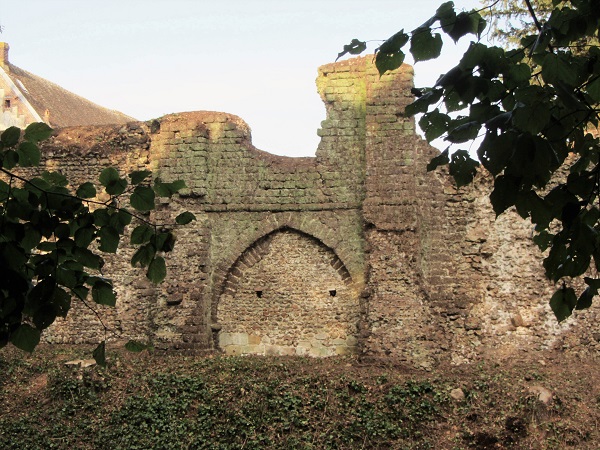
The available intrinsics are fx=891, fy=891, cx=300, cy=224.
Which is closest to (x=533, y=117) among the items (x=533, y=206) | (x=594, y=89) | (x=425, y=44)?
(x=533, y=206)

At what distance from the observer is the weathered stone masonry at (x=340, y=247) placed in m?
14.4

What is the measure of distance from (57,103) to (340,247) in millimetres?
17415

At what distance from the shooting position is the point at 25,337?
5.69m

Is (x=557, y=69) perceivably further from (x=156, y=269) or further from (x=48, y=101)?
(x=48, y=101)

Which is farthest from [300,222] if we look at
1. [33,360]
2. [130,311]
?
[33,360]

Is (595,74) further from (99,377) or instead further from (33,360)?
(33,360)

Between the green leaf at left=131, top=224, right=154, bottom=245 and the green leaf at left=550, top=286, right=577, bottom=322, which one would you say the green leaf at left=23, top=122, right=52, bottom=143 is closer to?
the green leaf at left=131, top=224, right=154, bottom=245

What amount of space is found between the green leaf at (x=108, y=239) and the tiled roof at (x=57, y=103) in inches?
859

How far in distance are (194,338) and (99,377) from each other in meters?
1.74

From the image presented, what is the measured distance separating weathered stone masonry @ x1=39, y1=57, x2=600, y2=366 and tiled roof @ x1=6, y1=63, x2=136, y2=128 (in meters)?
13.5

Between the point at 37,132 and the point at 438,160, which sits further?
the point at 37,132

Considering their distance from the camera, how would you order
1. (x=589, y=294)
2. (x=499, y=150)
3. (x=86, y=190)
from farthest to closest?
(x=86, y=190) < (x=589, y=294) < (x=499, y=150)

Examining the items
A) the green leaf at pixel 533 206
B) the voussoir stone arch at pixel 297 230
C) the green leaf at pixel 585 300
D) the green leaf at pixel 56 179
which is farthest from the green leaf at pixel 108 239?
the voussoir stone arch at pixel 297 230

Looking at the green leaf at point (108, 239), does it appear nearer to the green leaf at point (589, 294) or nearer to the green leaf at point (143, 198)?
the green leaf at point (143, 198)
